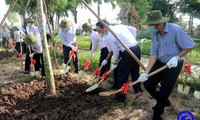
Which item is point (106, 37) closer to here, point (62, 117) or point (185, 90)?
point (62, 117)

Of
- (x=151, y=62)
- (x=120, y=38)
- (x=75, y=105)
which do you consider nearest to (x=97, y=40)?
(x=120, y=38)

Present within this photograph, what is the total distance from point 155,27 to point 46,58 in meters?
2.39

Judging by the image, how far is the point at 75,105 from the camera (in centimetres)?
429

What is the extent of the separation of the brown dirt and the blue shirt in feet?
3.57

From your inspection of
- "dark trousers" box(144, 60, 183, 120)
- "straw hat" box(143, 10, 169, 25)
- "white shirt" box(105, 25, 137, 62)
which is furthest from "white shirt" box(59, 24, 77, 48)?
"straw hat" box(143, 10, 169, 25)

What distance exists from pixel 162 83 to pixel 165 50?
49cm

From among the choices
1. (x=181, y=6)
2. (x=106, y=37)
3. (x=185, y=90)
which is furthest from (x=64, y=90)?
(x=181, y=6)

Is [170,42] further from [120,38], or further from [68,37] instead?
[68,37]

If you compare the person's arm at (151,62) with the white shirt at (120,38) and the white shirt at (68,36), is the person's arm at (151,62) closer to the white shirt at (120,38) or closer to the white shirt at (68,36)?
the white shirt at (120,38)

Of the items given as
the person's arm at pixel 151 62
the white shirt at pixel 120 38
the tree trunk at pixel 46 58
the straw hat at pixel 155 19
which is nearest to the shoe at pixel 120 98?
the white shirt at pixel 120 38

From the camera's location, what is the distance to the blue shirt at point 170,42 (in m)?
3.22

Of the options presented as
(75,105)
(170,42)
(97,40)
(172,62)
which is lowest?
(75,105)

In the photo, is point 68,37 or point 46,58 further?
point 68,37

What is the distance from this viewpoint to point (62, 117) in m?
3.88
